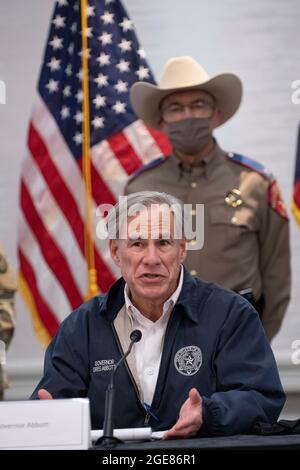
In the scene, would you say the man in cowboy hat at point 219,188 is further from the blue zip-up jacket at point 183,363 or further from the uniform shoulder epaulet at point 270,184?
the blue zip-up jacket at point 183,363

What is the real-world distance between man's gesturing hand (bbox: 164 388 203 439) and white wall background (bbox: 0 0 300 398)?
2947 mm

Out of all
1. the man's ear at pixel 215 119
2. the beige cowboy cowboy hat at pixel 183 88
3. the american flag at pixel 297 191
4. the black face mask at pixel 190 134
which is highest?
the beige cowboy cowboy hat at pixel 183 88

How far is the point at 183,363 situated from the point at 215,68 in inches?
122

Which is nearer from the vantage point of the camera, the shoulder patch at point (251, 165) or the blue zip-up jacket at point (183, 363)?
the blue zip-up jacket at point (183, 363)

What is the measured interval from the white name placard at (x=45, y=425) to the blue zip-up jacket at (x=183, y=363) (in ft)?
1.70

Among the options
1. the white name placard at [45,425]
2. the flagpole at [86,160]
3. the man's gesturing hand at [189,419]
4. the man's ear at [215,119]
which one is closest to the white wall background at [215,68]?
the flagpole at [86,160]

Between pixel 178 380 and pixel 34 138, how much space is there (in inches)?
118

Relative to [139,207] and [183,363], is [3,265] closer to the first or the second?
[139,207]

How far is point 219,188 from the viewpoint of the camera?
485 centimetres

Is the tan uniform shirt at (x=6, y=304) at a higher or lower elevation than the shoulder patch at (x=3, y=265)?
lower

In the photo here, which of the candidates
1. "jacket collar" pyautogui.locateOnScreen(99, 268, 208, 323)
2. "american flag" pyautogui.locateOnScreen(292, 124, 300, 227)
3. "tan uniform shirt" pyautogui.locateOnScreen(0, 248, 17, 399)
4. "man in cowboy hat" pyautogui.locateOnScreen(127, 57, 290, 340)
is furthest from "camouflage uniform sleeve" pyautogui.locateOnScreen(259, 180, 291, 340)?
"jacket collar" pyautogui.locateOnScreen(99, 268, 208, 323)

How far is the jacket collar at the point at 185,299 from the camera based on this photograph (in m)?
2.83

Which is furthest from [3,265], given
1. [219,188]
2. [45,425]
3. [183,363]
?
[45,425]

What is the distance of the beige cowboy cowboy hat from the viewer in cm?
484
